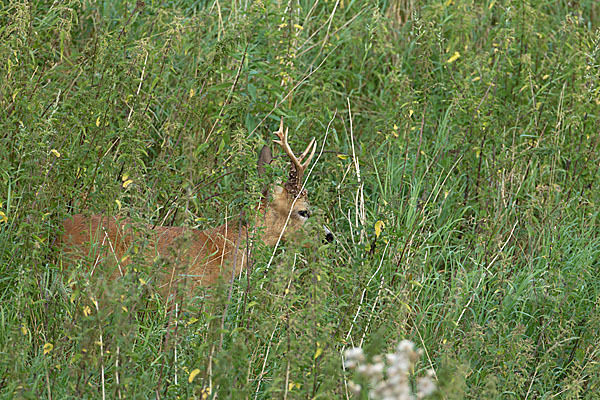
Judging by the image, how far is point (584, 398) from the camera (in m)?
3.90

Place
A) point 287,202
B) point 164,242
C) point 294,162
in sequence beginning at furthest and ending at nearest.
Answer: point 287,202
point 294,162
point 164,242

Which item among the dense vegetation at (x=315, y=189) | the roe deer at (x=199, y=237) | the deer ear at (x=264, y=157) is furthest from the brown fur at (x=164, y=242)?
the deer ear at (x=264, y=157)

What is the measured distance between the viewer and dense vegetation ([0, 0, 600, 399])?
343cm

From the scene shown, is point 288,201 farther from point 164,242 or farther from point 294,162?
point 164,242

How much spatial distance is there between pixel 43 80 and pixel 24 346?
8.56ft

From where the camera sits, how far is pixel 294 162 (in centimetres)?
514

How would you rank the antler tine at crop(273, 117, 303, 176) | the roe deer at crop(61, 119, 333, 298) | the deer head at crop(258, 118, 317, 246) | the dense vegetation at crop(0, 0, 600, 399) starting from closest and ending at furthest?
1. the dense vegetation at crop(0, 0, 600, 399)
2. the roe deer at crop(61, 119, 333, 298)
3. the antler tine at crop(273, 117, 303, 176)
4. the deer head at crop(258, 118, 317, 246)

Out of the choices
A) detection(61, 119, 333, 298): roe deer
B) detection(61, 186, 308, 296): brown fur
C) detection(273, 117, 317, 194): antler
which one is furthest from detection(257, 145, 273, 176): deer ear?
detection(61, 186, 308, 296): brown fur

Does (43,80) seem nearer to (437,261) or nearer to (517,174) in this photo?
(437,261)

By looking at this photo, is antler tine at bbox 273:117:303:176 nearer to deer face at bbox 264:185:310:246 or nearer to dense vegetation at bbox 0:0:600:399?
dense vegetation at bbox 0:0:600:399

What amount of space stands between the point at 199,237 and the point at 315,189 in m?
0.83

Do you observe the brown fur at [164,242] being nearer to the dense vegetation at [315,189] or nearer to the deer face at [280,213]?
the deer face at [280,213]

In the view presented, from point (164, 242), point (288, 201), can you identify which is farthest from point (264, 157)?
point (164, 242)

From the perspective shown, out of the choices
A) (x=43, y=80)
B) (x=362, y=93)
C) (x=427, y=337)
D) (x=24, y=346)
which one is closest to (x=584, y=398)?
(x=427, y=337)
